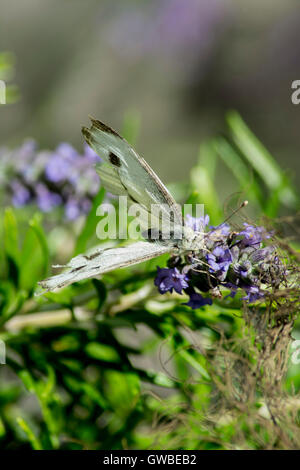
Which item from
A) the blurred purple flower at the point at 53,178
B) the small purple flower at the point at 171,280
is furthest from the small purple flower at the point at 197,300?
the blurred purple flower at the point at 53,178

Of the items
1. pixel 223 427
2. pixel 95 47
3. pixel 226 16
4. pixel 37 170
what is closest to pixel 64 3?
pixel 95 47

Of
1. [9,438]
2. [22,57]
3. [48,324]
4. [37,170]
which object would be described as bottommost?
[9,438]

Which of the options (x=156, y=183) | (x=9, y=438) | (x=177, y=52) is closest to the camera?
(x=156, y=183)

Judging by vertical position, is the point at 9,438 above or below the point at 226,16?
below

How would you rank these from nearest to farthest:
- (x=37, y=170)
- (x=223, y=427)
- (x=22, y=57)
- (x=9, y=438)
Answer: (x=223, y=427) → (x=9, y=438) → (x=37, y=170) → (x=22, y=57)

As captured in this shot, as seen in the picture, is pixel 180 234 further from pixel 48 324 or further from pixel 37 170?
pixel 37 170

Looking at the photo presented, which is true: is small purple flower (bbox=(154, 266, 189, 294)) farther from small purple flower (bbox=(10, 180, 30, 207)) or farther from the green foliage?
small purple flower (bbox=(10, 180, 30, 207))

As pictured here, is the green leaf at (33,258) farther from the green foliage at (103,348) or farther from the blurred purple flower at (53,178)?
the blurred purple flower at (53,178)
